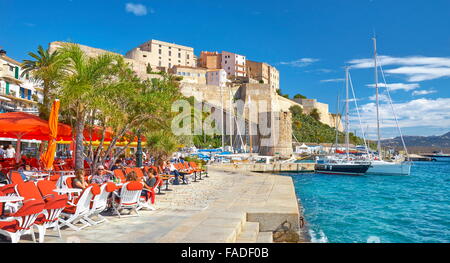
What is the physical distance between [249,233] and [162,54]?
83.7 meters

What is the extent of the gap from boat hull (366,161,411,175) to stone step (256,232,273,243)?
27.6m

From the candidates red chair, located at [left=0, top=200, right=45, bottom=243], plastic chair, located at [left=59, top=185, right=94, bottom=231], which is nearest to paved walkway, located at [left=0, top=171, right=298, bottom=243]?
plastic chair, located at [left=59, top=185, right=94, bottom=231]

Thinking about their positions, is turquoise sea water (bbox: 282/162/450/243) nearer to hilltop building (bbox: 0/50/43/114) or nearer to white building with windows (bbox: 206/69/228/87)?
hilltop building (bbox: 0/50/43/114)

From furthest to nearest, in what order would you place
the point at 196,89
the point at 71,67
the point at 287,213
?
the point at 196,89 < the point at 71,67 < the point at 287,213

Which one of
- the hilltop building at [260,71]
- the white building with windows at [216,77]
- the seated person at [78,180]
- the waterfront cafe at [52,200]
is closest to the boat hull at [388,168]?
the waterfront cafe at [52,200]

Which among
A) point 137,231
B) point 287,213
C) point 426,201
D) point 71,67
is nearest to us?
point 137,231

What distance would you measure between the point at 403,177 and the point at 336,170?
20.6 feet

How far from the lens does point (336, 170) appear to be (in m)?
32.0

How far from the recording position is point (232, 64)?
3617 inches

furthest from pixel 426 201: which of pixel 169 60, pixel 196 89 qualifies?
pixel 169 60

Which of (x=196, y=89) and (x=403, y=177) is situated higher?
(x=196, y=89)

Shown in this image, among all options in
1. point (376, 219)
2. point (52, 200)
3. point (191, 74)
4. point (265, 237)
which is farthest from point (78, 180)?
point (191, 74)

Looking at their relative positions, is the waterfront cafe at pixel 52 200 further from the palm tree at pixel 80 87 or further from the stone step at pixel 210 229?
the stone step at pixel 210 229
